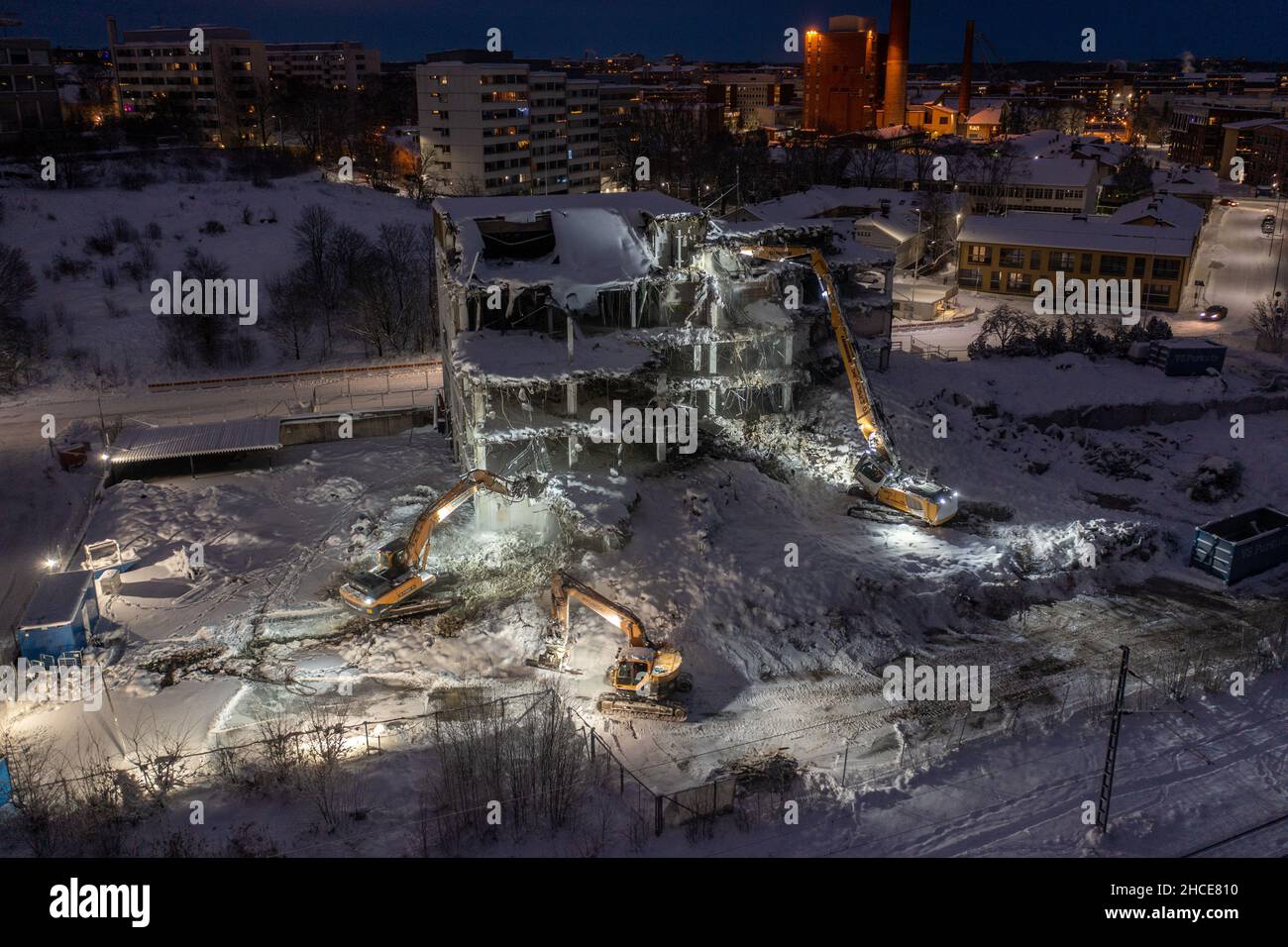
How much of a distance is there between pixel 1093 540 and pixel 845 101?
337ft

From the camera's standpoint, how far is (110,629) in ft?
63.1

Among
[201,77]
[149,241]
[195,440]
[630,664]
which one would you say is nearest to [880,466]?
[630,664]

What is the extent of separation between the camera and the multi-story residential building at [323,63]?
122 m

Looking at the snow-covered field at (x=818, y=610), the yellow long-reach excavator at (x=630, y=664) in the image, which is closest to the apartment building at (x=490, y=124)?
the snow-covered field at (x=818, y=610)

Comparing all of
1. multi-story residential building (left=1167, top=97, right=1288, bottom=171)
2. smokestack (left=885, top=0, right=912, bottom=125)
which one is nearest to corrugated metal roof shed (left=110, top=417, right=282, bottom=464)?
multi-story residential building (left=1167, top=97, right=1288, bottom=171)

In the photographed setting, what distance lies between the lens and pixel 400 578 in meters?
19.9

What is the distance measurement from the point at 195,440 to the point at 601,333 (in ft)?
39.2

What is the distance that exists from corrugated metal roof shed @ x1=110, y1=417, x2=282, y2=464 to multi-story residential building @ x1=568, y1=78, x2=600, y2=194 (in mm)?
60036

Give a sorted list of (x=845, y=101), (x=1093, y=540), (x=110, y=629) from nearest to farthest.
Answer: (x=110, y=629)
(x=1093, y=540)
(x=845, y=101)

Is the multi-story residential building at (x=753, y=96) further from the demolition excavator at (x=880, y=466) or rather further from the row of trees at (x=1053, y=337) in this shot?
the demolition excavator at (x=880, y=466)

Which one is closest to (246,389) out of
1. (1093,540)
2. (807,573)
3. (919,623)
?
(807,573)

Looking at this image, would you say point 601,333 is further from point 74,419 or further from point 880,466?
point 74,419

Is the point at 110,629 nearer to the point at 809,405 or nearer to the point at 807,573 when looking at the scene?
the point at 807,573

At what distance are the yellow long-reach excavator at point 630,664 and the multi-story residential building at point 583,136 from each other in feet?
229
